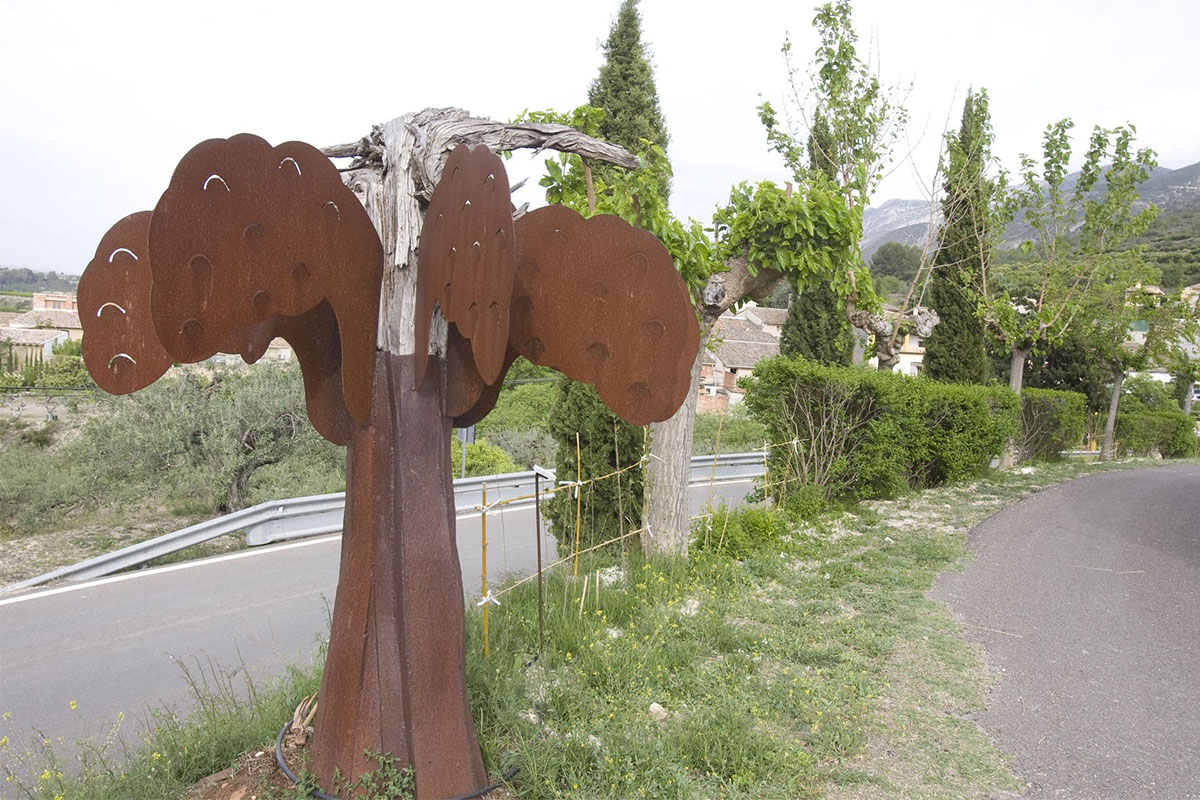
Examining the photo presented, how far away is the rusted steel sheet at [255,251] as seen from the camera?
254 cm

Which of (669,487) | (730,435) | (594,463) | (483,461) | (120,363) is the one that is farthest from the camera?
(730,435)

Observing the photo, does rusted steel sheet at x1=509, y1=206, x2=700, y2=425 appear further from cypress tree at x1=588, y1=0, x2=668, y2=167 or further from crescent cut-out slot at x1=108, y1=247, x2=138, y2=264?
cypress tree at x1=588, y1=0, x2=668, y2=167

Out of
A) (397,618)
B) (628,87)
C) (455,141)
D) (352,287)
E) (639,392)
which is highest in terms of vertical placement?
(628,87)

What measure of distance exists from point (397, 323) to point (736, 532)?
5542 millimetres

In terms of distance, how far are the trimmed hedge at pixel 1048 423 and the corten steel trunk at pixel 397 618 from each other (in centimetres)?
1805

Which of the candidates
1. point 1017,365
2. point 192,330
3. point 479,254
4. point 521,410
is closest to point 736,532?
point 479,254

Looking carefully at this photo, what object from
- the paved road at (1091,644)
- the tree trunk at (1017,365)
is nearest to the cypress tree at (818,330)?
the tree trunk at (1017,365)

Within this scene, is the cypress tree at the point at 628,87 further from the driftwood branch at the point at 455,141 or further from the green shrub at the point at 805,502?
the driftwood branch at the point at 455,141

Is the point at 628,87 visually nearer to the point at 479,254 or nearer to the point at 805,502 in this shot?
the point at 805,502

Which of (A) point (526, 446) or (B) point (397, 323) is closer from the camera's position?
(B) point (397, 323)

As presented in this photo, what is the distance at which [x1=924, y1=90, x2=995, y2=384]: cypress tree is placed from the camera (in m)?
15.2

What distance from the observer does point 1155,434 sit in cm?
2602

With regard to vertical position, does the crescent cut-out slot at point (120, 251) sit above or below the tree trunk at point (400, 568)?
above

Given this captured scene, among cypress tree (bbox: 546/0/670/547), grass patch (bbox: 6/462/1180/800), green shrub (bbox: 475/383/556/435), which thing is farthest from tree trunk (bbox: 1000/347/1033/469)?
cypress tree (bbox: 546/0/670/547)
